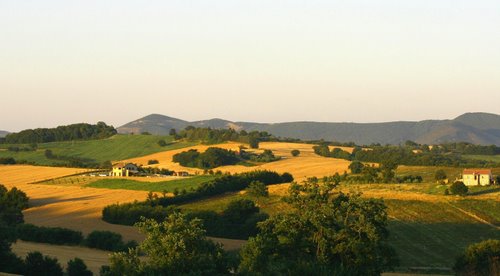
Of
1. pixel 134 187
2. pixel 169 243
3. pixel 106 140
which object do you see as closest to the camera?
pixel 169 243

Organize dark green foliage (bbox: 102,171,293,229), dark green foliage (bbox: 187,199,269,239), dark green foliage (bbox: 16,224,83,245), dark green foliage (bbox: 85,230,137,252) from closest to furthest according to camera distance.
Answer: dark green foliage (bbox: 85,230,137,252), dark green foliage (bbox: 16,224,83,245), dark green foliage (bbox: 187,199,269,239), dark green foliage (bbox: 102,171,293,229)

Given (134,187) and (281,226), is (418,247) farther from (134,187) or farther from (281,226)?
(134,187)

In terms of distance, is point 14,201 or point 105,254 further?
point 14,201

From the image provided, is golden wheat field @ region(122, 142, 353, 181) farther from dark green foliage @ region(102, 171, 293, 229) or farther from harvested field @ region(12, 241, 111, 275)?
harvested field @ region(12, 241, 111, 275)

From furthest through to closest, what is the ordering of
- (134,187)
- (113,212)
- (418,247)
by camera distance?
1. (134,187)
2. (113,212)
3. (418,247)

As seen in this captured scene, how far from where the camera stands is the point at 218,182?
4341 inches

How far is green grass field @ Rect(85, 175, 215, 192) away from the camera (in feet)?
368

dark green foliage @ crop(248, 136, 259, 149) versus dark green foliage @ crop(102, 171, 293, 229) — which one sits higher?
dark green foliage @ crop(248, 136, 259, 149)

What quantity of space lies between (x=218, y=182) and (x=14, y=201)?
2536 cm

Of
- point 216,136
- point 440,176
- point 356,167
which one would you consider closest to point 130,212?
point 440,176

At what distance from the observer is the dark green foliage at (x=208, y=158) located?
5837 inches

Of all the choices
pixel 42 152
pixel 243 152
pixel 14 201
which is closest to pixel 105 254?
pixel 14 201

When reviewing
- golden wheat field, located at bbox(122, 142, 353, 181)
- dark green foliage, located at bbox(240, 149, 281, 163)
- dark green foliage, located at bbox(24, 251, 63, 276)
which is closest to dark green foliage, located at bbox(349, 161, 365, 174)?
golden wheat field, located at bbox(122, 142, 353, 181)

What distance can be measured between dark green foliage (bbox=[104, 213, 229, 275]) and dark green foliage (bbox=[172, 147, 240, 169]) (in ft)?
344
